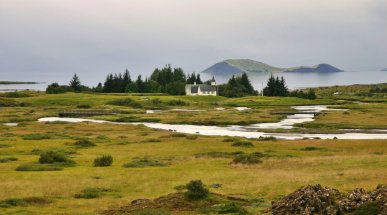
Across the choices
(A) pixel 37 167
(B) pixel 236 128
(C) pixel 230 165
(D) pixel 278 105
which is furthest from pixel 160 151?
(D) pixel 278 105

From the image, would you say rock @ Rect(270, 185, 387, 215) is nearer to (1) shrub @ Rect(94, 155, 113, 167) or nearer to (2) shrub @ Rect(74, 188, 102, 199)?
(2) shrub @ Rect(74, 188, 102, 199)

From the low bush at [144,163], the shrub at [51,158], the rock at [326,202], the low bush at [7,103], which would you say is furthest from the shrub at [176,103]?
the rock at [326,202]

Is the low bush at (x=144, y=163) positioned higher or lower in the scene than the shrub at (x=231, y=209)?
lower

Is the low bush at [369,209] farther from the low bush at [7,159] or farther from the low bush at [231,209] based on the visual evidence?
the low bush at [7,159]

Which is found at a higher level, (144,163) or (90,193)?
(90,193)

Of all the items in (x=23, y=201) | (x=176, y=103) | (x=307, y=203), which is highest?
(x=307, y=203)

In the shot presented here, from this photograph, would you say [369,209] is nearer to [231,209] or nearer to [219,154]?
[231,209]

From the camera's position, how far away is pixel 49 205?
28.2m

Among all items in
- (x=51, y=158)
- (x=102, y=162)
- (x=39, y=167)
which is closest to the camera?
(x=39, y=167)

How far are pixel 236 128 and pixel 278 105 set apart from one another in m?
76.7

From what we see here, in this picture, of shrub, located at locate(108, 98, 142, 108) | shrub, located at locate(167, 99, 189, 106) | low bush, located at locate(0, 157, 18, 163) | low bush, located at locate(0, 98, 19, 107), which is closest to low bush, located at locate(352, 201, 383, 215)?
low bush, located at locate(0, 157, 18, 163)

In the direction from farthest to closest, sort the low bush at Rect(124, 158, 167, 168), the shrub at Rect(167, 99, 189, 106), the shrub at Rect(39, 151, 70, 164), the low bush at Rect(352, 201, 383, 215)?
1. the shrub at Rect(167, 99, 189, 106)
2. the shrub at Rect(39, 151, 70, 164)
3. the low bush at Rect(124, 158, 167, 168)
4. the low bush at Rect(352, 201, 383, 215)

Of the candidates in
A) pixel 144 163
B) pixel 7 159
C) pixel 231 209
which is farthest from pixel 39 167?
pixel 231 209

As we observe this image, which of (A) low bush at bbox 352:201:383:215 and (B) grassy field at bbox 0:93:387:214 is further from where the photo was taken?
(B) grassy field at bbox 0:93:387:214
